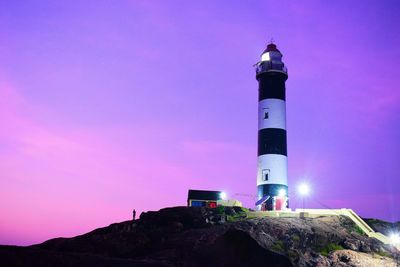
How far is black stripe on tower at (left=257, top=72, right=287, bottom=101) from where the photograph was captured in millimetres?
50969

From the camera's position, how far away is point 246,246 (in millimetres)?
30453

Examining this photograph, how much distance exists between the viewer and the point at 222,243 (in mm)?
31219

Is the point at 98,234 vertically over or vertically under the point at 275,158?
under

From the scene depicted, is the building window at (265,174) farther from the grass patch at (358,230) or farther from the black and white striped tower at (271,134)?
the grass patch at (358,230)

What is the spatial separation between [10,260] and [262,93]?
3682 centimetres

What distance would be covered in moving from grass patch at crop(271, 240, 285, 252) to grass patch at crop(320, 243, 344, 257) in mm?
3446

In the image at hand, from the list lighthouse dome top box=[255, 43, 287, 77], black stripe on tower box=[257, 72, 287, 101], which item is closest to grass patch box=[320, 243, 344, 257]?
black stripe on tower box=[257, 72, 287, 101]

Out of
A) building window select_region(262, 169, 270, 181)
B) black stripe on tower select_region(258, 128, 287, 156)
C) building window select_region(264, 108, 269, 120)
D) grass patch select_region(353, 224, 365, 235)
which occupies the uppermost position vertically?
building window select_region(264, 108, 269, 120)

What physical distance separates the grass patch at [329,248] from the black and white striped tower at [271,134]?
1017 centimetres

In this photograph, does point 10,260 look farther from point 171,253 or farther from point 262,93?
point 262,93

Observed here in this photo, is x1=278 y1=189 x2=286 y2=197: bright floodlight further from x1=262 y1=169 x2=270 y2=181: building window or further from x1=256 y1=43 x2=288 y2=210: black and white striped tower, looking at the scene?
x1=262 y1=169 x2=270 y2=181: building window

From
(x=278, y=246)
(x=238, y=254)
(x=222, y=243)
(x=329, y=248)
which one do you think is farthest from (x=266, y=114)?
(x=238, y=254)

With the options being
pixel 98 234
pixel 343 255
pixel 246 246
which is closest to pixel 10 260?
pixel 246 246

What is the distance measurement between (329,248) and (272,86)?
877 inches
